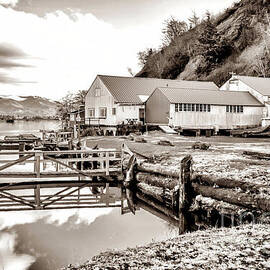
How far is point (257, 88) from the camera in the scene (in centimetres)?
5481

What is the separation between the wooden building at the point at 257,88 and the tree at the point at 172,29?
228ft

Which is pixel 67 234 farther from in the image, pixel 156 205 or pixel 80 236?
pixel 156 205

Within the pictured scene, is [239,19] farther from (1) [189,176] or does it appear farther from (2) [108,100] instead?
(1) [189,176]

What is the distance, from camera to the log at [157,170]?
53.8 feet

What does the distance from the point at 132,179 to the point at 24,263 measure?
10280 mm

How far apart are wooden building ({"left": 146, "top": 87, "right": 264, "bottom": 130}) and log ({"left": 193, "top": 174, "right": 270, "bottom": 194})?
32251 millimetres

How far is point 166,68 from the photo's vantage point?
100 meters

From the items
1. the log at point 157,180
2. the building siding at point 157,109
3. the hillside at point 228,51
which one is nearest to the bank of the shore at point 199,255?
the log at point 157,180

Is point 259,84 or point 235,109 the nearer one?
point 235,109

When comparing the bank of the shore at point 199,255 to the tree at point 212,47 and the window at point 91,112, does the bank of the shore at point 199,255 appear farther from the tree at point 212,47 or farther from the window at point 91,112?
the tree at point 212,47

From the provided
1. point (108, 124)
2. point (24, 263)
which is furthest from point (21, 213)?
point (108, 124)

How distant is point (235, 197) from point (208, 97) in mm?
39742

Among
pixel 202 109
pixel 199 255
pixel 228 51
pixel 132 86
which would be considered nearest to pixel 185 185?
pixel 199 255

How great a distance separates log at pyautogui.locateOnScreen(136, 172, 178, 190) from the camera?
16062mm
